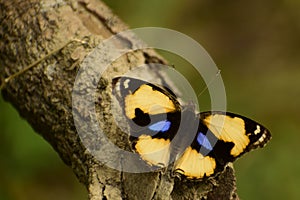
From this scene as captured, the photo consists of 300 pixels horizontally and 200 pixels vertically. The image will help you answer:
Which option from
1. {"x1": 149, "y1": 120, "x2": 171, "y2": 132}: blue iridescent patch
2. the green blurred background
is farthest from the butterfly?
the green blurred background

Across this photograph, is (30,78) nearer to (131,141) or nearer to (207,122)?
(131,141)

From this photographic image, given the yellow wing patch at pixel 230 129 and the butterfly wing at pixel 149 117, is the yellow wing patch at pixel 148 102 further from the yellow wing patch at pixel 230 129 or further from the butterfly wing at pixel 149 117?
the yellow wing patch at pixel 230 129

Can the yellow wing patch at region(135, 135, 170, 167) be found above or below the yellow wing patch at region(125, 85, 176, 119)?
below

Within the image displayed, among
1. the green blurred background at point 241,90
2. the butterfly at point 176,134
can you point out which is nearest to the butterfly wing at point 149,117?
the butterfly at point 176,134

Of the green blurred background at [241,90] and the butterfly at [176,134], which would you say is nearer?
the butterfly at [176,134]

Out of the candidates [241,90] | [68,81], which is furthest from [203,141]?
[241,90]

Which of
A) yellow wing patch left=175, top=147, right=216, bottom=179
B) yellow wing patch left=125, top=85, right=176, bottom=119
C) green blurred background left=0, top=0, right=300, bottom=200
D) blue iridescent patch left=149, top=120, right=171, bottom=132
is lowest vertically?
Answer: yellow wing patch left=175, top=147, right=216, bottom=179

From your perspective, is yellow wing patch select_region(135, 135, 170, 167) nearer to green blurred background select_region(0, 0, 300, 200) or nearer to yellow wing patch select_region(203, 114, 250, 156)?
yellow wing patch select_region(203, 114, 250, 156)
